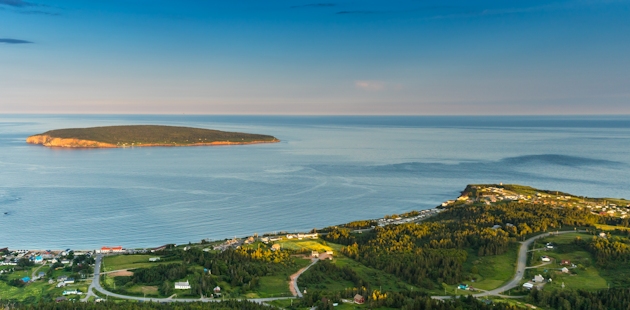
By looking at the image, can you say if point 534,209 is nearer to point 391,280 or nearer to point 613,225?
point 613,225

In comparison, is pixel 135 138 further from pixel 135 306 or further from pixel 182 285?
pixel 135 306

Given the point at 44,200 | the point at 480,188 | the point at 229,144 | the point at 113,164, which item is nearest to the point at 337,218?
the point at 480,188

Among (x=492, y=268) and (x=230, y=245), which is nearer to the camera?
(x=492, y=268)

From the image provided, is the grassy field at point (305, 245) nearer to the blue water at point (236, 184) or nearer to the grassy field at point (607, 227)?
the blue water at point (236, 184)

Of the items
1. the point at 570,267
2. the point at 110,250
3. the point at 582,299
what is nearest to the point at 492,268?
the point at 570,267

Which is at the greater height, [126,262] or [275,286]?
[275,286]

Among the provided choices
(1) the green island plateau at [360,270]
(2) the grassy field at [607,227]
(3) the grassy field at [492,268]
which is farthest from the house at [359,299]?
(2) the grassy field at [607,227]
